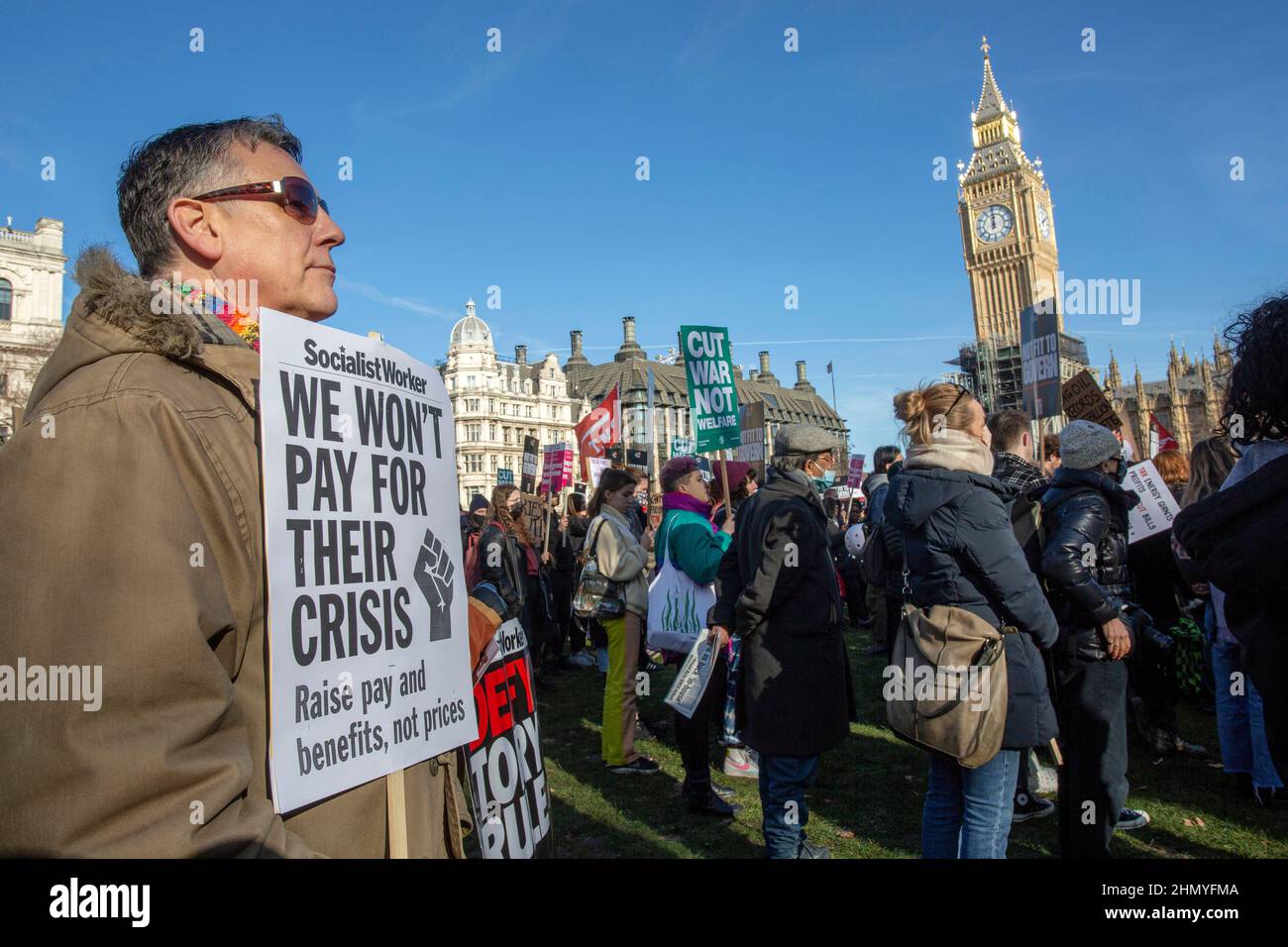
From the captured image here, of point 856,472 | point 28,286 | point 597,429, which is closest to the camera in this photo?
point 597,429

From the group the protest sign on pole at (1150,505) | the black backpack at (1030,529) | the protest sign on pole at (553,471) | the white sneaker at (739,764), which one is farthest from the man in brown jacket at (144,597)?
the protest sign on pole at (553,471)

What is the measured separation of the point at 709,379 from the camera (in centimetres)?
966

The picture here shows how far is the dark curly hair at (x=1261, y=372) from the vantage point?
2.00 metres

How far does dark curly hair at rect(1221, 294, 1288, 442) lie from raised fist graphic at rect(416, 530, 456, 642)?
2169 mm

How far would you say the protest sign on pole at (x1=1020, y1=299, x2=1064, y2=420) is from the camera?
26.9ft

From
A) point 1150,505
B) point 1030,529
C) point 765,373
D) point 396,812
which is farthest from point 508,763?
point 765,373

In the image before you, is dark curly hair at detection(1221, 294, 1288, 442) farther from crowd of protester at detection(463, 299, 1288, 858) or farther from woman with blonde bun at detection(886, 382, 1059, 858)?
woman with blonde bun at detection(886, 382, 1059, 858)

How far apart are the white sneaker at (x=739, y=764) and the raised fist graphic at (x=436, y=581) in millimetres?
5167

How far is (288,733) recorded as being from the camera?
1.33 metres

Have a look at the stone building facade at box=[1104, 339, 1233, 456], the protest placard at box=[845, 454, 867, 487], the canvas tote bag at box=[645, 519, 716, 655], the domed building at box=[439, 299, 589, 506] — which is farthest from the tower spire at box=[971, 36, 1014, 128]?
the canvas tote bag at box=[645, 519, 716, 655]

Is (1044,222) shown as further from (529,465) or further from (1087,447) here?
(1087,447)

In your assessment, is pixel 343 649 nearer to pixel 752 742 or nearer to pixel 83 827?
pixel 83 827

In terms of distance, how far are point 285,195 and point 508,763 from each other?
63.0 inches
